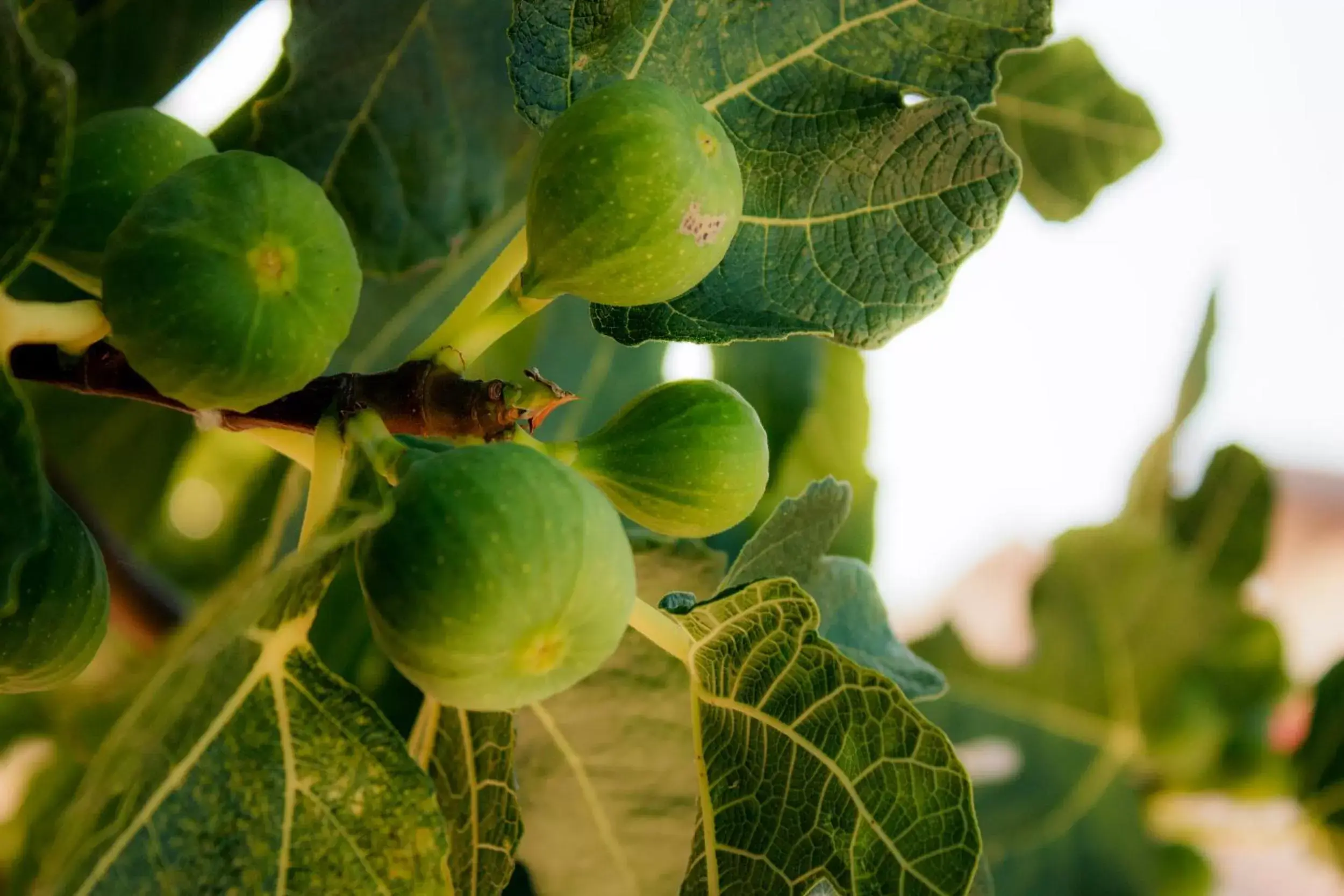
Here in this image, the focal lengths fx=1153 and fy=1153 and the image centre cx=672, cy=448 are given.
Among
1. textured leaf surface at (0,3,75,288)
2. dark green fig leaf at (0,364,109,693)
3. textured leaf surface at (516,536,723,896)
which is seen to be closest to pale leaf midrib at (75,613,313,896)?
dark green fig leaf at (0,364,109,693)

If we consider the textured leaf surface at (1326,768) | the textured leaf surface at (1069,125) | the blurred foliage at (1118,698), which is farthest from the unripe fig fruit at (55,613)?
the textured leaf surface at (1326,768)

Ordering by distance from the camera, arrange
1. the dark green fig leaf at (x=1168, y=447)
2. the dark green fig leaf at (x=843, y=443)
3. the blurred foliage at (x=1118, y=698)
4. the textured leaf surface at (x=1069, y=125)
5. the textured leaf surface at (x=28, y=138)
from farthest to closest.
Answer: the dark green fig leaf at (x=1168, y=447) < the blurred foliage at (x=1118, y=698) < the dark green fig leaf at (x=843, y=443) < the textured leaf surface at (x=1069, y=125) < the textured leaf surface at (x=28, y=138)

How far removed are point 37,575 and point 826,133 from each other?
22.0 inches

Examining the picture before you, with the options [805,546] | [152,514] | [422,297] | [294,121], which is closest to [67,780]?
[152,514]

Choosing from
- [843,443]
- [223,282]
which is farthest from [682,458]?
[843,443]

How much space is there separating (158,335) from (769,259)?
41 cm

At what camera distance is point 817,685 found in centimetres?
65

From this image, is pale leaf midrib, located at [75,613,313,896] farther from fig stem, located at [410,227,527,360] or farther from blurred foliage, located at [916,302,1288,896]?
blurred foliage, located at [916,302,1288,896]

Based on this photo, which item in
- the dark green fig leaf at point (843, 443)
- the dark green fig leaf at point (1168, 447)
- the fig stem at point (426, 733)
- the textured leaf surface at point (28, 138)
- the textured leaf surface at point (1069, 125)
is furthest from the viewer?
the dark green fig leaf at point (1168, 447)

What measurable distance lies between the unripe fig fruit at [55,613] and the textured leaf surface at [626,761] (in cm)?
37

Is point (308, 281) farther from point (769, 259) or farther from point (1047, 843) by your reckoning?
point (1047, 843)

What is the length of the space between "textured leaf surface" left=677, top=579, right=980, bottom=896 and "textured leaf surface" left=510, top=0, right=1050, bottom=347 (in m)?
0.20

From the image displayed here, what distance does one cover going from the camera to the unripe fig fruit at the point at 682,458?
67 centimetres

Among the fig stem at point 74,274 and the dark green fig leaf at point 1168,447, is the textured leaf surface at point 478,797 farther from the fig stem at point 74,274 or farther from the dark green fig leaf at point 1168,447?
the dark green fig leaf at point 1168,447
